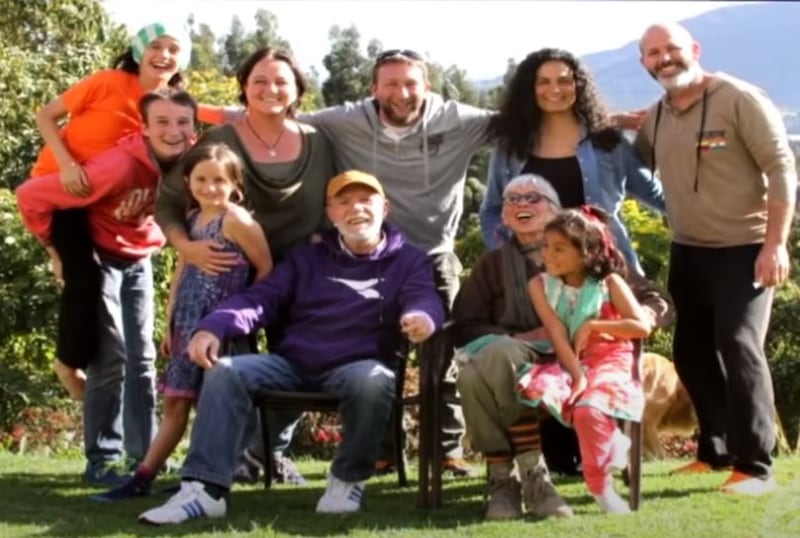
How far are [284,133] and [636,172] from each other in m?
1.43

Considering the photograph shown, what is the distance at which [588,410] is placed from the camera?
4762mm

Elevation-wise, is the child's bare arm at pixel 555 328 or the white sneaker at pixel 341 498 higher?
the child's bare arm at pixel 555 328

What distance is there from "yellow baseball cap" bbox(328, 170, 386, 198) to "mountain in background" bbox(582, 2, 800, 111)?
3.67 ft

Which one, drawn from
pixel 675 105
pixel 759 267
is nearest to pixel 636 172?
pixel 675 105

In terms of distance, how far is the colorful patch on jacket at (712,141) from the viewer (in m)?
5.41

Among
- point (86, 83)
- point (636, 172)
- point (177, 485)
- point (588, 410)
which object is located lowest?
point (177, 485)

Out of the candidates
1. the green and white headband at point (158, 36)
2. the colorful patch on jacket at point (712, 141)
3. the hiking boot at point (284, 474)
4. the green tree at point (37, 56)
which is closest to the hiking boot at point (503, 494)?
the hiking boot at point (284, 474)

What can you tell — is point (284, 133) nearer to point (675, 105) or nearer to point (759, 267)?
point (675, 105)

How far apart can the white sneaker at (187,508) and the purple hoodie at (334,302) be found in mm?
597

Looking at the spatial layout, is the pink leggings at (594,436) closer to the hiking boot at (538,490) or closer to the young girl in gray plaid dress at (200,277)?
the hiking boot at (538,490)

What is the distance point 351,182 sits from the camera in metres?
5.28

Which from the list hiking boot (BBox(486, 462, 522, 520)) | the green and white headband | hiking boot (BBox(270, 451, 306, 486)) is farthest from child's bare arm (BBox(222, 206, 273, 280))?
hiking boot (BBox(486, 462, 522, 520))

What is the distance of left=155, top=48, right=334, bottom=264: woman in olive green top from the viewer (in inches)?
222

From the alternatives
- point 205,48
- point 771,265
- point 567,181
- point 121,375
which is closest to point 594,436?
point 771,265
